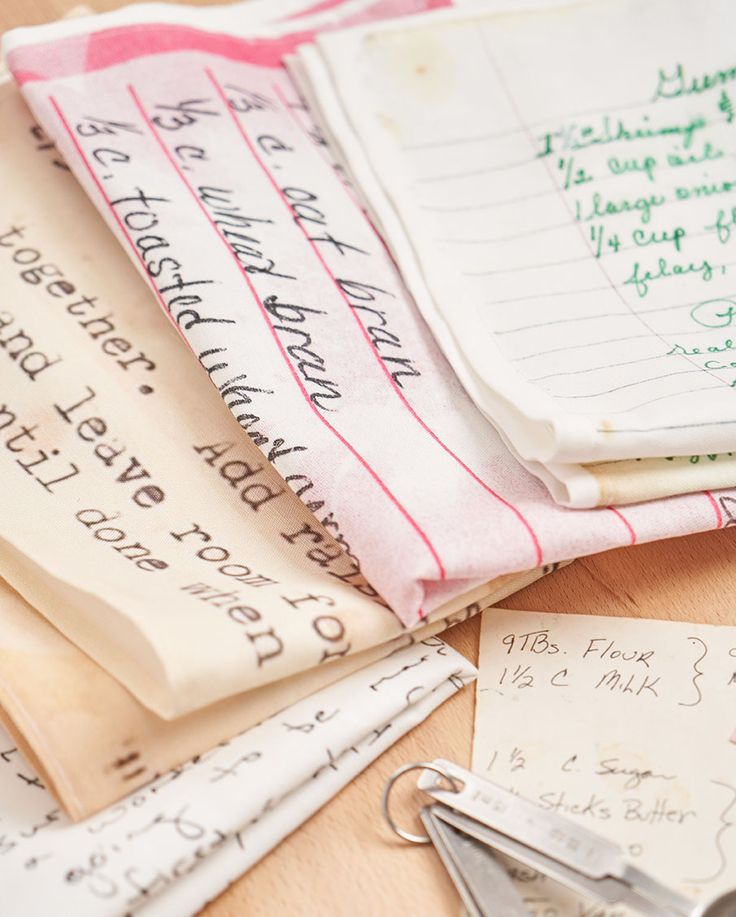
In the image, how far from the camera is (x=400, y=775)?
0.42m

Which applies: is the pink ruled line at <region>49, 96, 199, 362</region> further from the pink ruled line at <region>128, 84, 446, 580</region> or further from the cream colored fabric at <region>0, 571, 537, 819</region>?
the cream colored fabric at <region>0, 571, 537, 819</region>

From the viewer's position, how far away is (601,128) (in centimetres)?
63

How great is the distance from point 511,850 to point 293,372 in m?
0.23

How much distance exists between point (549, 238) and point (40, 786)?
1.26ft

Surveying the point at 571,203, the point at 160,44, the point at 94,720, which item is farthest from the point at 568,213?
the point at 94,720

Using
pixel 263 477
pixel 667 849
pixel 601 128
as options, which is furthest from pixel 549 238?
pixel 667 849

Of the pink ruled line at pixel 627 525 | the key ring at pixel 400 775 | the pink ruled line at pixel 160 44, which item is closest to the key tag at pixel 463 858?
the key ring at pixel 400 775

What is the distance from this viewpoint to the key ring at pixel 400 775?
0.40m

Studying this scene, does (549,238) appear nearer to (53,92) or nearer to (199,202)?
(199,202)

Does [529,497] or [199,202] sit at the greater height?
[199,202]

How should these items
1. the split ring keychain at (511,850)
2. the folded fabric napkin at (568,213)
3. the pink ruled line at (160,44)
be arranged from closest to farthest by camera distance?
1. the split ring keychain at (511,850)
2. the folded fabric napkin at (568,213)
3. the pink ruled line at (160,44)

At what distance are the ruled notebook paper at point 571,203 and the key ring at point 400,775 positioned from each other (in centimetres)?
14

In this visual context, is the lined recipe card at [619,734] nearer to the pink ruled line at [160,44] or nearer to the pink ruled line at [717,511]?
the pink ruled line at [717,511]

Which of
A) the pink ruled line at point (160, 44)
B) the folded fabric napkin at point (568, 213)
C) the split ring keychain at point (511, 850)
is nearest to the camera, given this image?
the split ring keychain at point (511, 850)
